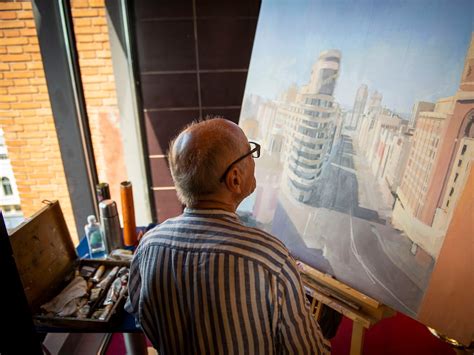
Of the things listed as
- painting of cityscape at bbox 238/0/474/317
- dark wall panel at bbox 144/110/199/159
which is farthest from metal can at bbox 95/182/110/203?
dark wall panel at bbox 144/110/199/159

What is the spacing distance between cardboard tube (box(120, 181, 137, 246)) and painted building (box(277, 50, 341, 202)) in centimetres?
75

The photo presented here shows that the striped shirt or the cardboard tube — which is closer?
the striped shirt

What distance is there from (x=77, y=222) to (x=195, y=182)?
1.93 metres

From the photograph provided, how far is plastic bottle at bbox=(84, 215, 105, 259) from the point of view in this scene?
4.93 feet

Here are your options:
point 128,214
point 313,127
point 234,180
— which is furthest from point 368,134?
point 128,214

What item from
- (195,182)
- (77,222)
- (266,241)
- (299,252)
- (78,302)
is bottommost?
(77,222)

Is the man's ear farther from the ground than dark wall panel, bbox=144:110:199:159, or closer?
farther from the ground

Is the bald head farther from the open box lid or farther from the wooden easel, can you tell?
the open box lid

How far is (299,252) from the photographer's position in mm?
1206

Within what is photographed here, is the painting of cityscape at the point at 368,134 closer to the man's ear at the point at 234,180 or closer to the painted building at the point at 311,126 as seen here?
the painted building at the point at 311,126

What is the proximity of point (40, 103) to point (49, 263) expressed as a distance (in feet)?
4.15

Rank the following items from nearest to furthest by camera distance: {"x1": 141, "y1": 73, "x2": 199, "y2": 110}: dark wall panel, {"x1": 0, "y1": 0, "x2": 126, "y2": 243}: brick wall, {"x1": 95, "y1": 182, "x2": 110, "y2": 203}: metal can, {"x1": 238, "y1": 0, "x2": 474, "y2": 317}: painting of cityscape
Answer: {"x1": 238, "y1": 0, "x2": 474, "y2": 317}: painting of cityscape
{"x1": 95, "y1": 182, "x2": 110, "y2": 203}: metal can
{"x1": 0, "y1": 0, "x2": 126, "y2": 243}: brick wall
{"x1": 141, "y1": 73, "x2": 199, "y2": 110}: dark wall panel

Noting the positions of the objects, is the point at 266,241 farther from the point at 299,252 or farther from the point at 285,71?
the point at 285,71

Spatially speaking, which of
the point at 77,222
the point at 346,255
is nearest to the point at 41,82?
the point at 77,222
